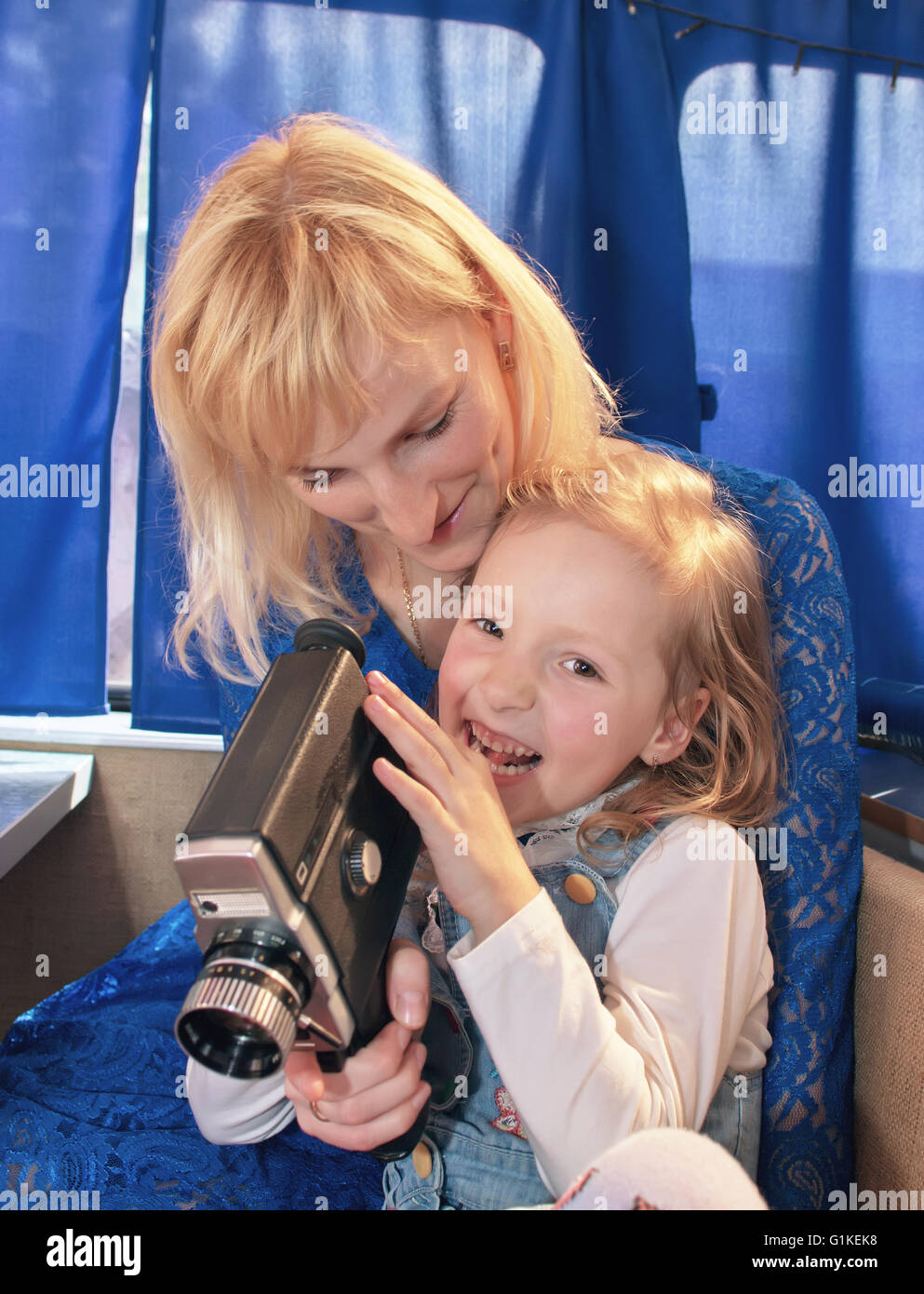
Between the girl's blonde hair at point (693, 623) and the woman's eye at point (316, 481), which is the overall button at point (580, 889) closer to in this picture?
the girl's blonde hair at point (693, 623)

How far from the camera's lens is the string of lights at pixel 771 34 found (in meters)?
1.68

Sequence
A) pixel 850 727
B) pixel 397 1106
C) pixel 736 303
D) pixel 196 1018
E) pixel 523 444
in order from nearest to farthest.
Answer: pixel 196 1018 < pixel 397 1106 < pixel 850 727 < pixel 523 444 < pixel 736 303

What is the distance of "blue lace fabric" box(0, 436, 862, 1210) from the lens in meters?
0.88

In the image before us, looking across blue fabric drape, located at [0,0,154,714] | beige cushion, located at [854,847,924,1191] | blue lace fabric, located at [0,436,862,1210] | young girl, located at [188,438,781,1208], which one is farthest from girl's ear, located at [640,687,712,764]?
blue fabric drape, located at [0,0,154,714]

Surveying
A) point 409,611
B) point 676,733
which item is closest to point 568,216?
point 409,611

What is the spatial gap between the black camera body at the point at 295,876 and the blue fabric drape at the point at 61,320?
120 centimetres

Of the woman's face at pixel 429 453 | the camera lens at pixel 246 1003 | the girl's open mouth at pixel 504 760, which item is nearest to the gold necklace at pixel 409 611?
the woman's face at pixel 429 453

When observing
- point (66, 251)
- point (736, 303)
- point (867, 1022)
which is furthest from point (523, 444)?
point (66, 251)

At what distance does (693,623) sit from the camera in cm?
98

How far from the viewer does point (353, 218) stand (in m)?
0.99

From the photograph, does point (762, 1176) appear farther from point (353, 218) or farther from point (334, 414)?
point (353, 218)

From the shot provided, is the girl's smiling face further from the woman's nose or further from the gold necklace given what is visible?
the gold necklace

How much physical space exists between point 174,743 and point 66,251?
873 mm

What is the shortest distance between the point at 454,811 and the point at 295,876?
0.18 meters
